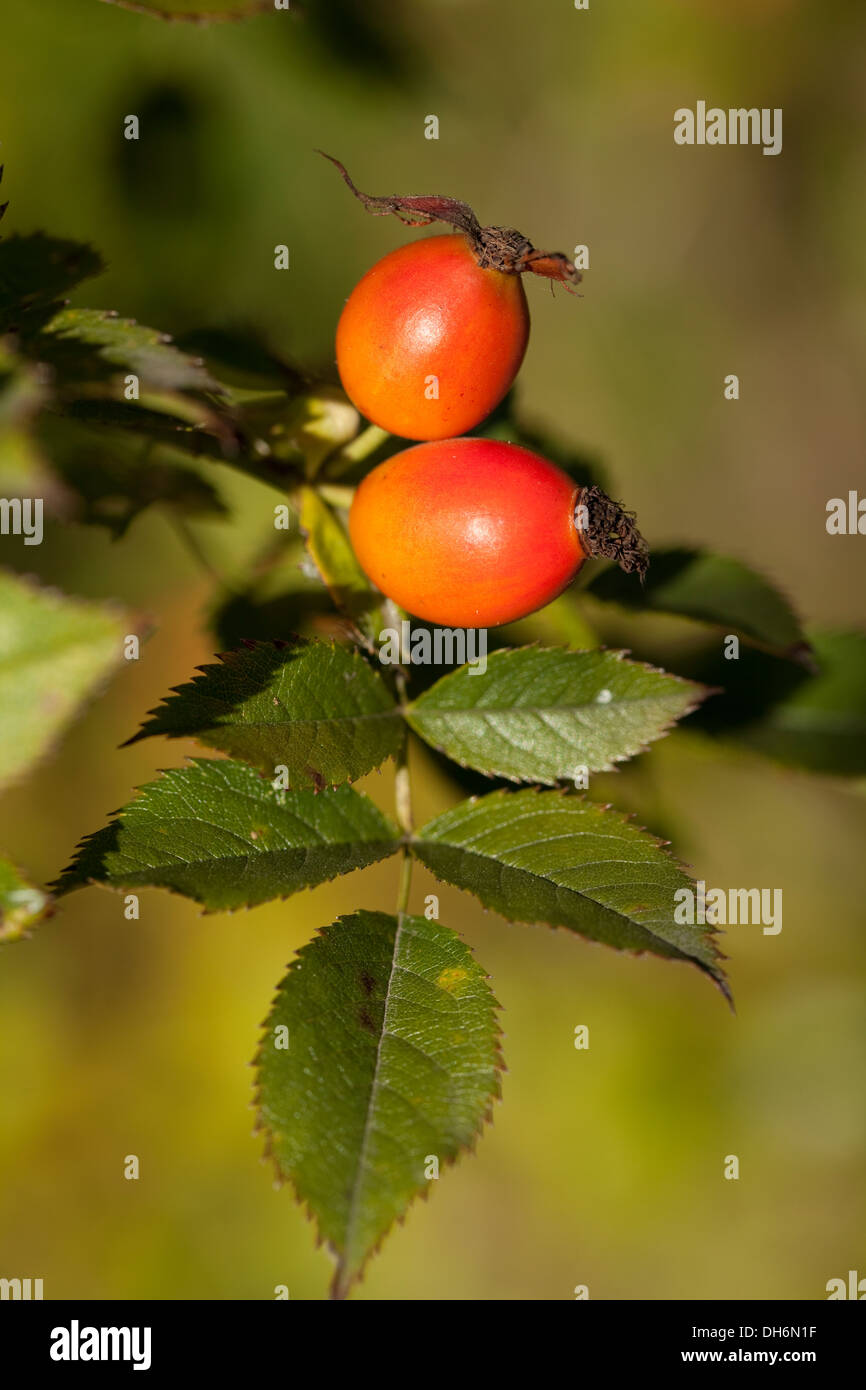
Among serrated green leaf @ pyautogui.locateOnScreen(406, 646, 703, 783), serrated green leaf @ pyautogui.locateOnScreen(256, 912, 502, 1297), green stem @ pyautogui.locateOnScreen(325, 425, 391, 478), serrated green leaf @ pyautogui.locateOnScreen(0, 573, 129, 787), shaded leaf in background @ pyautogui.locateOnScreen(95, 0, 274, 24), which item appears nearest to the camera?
serrated green leaf @ pyautogui.locateOnScreen(0, 573, 129, 787)

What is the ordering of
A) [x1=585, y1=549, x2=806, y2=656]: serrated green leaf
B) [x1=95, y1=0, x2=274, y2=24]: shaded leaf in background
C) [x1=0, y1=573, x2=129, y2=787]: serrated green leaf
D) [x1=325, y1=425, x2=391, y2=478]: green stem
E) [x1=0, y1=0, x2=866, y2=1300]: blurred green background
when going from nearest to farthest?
[x1=0, y1=573, x2=129, y2=787]: serrated green leaf, [x1=95, y1=0, x2=274, y2=24]: shaded leaf in background, [x1=325, y1=425, x2=391, y2=478]: green stem, [x1=585, y1=549, x2=806, y2=656]: serrated green leaf, [x1=0, y1=0, x2=866, y2=1300]: blurred green background

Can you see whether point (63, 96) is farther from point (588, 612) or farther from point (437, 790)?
point (437, 790)

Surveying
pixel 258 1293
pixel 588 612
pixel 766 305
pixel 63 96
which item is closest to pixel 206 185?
pixel 63 96

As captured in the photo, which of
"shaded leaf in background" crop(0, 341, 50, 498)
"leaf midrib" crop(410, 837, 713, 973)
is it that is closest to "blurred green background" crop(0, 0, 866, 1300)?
"leaf midrib" crop(410, 837, 713, 973)

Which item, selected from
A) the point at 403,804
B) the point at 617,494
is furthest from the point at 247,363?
the point at 617,494

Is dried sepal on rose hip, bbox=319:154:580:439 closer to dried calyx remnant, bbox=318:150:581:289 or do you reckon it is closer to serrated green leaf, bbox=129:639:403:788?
dried calyx remnant, bbox=318:150:581:289

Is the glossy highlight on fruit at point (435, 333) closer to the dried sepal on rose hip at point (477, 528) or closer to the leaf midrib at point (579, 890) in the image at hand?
the dried sepal on rose hip at point (477, 528)
